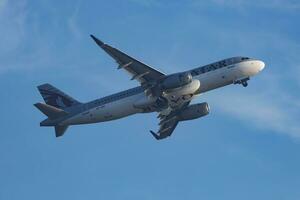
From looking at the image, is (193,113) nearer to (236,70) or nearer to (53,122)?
(236,70)

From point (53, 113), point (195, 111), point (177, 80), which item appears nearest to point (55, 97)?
point (53, 113)

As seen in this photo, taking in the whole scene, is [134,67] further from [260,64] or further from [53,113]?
[260,64]

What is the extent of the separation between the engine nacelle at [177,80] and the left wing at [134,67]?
1.49 metres

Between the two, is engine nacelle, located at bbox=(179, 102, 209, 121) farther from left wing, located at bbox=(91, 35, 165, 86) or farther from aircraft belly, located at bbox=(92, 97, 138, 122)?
left wing, located at bbox=(91, 35, 165, 86)

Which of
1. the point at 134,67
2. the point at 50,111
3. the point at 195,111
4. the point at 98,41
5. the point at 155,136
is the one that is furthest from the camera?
the point at 155,136

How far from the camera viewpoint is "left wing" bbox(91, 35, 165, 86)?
3928 inches

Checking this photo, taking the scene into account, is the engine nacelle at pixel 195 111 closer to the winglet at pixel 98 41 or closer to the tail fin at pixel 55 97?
the tail fin at pixel 55 97

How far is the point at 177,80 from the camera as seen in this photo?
10456 centimetres

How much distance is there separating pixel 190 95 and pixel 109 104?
11.3m

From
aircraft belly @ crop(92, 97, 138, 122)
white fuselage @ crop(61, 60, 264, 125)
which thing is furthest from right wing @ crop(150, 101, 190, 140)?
aircraft belly @ crop(92, 97, 138, 122)

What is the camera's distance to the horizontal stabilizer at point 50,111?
110m

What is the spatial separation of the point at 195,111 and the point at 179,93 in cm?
952

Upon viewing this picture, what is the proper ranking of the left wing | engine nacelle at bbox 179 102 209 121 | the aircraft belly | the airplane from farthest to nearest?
engine nacelle at bbox 179 102 209 121 → the aircraft belly → the airplane → the left wing

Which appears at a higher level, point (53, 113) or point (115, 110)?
point (115, 110)
